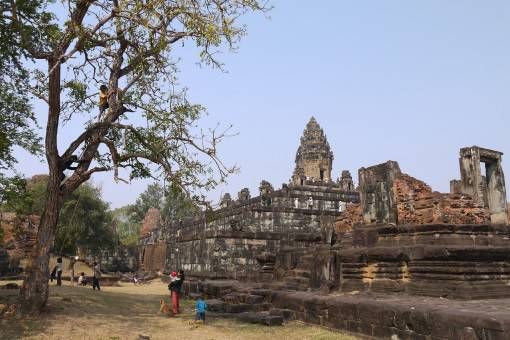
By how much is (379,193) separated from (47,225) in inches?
321

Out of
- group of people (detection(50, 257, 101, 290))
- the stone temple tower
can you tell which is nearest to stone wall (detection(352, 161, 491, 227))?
group of people (detection(50, 257, 101, 290))

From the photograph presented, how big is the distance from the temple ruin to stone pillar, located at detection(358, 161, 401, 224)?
28 millimetres

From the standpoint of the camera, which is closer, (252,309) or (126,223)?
(252,309)

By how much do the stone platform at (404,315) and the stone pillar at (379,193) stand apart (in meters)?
3.40

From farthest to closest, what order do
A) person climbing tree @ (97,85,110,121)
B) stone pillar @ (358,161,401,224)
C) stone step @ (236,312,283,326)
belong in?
1. stone pillar @ (358,161,401,224)
2. person climbing tree @ (97,85,110,121)
3. stone step @ (236,312,283,326)

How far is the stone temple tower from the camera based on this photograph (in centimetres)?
3700

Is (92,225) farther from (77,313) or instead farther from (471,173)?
(471,173)

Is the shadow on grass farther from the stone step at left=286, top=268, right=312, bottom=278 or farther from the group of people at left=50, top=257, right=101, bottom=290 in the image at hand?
the group of people at left=50, top=257, right=101, bottom=290

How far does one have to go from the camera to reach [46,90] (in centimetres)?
1034

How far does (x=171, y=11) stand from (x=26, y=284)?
605 cm

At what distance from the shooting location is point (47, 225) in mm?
9180

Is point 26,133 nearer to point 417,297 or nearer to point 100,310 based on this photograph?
point 100,310

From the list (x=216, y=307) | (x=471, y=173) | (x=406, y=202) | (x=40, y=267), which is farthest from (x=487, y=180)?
(x=40, y=267)

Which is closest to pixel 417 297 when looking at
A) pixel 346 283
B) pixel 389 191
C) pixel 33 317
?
pixel 346 283
